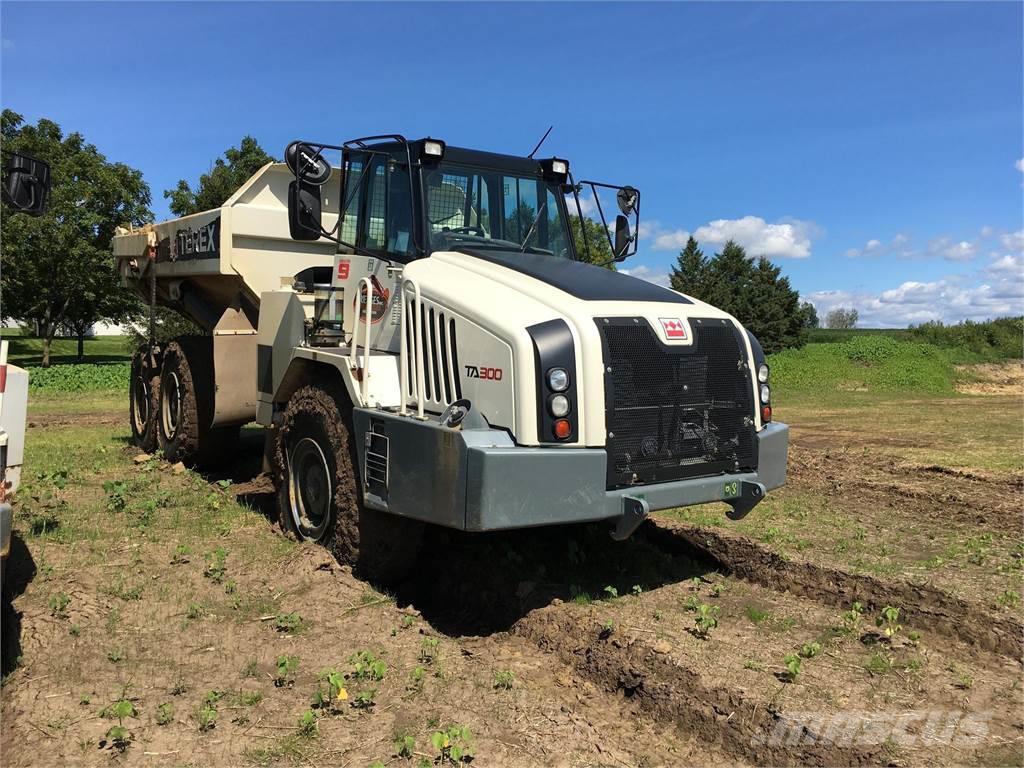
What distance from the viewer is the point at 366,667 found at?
4.10 meters

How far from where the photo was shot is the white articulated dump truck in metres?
4.50

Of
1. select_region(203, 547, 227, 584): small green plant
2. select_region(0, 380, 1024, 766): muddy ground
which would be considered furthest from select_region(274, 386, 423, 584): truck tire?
select_region(203, 547, 227, 584): small green plant

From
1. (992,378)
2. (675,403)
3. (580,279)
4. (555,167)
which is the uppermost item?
(555,167)

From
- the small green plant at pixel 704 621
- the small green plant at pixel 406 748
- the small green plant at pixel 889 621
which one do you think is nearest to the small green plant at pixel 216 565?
the small green plant at pixel 406 748

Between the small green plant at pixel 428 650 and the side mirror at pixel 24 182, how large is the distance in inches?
126

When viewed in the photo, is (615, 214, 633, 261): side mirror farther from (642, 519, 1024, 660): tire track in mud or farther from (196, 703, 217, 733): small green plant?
(196, 703, 217, 733): small green plant

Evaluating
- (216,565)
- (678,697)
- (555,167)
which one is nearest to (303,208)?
(555,167)

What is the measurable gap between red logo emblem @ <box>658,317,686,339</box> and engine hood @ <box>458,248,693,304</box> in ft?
0.77

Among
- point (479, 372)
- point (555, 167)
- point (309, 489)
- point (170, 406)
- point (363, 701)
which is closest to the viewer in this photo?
point (363, 701)

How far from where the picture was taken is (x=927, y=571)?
18.9ft

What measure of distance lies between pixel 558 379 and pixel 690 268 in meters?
41.4

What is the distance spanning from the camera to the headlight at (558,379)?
449 cm

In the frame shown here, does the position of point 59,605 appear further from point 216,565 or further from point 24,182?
point 24,182

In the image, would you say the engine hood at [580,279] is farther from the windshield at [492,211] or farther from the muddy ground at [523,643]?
the muddy ground at [523,643]
